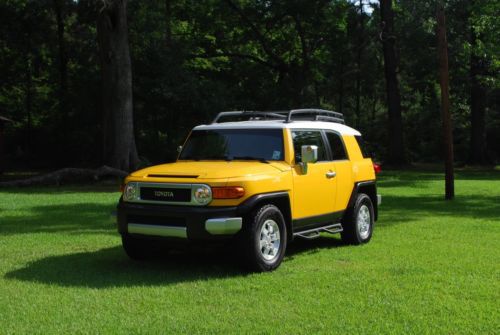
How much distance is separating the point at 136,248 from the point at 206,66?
33.4 meters

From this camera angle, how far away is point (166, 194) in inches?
295

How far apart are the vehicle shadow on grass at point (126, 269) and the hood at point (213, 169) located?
0.98m

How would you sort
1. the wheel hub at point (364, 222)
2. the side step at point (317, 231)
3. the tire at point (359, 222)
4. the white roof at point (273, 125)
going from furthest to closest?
the wheel hub at point (364, 222)
the tire at point (359, 222)
the white roof at point (273, 125)
the side step at point (317, 231)

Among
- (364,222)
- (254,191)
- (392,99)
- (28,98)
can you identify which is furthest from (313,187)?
(28,98)

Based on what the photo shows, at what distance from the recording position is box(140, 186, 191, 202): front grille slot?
7355mm

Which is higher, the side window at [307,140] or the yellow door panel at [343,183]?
the side window at [307,140]

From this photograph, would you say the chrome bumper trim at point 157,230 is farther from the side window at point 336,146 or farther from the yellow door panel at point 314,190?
the side window at point 336,146

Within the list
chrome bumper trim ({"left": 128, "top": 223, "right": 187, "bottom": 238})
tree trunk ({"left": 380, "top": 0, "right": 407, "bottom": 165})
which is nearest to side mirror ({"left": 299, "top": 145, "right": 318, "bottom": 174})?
chrome bumper trim ({"left": 128, "top": 223, "right": 187, "bottom": 238})

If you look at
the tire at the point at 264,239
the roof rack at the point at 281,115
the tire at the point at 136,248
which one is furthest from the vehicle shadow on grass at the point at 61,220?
the tire at the point at 264,239

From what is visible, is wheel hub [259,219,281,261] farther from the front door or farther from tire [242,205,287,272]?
the front door

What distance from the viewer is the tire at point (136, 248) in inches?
316

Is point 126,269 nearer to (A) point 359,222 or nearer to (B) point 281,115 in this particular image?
(B) point 281,115

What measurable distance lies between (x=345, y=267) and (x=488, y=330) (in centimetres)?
280

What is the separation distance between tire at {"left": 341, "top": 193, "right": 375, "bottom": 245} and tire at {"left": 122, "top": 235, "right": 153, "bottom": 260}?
3.15 metres
